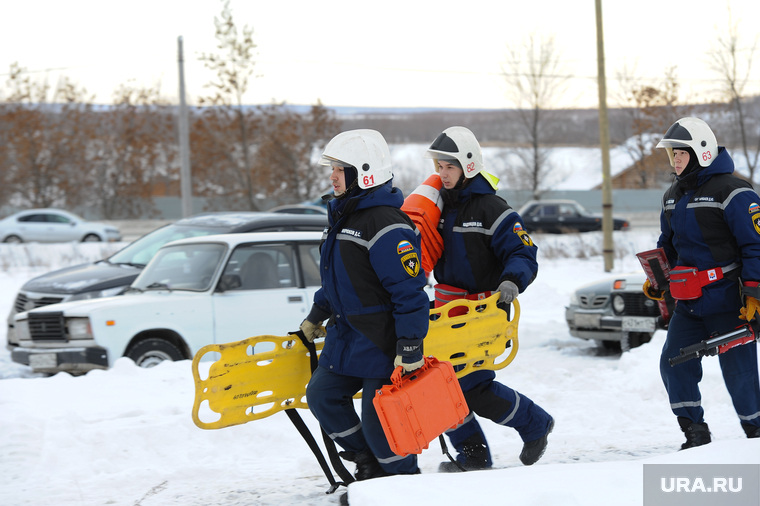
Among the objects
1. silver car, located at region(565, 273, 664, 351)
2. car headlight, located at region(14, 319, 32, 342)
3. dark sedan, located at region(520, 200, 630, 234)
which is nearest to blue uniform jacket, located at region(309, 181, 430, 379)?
car headlight, located at region(14, 319, 32, 342)

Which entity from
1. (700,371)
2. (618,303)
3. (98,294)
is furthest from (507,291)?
(98,294)

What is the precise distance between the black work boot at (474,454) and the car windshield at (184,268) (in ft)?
11.5

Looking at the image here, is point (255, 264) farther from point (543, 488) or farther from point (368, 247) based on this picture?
point (543, 488)

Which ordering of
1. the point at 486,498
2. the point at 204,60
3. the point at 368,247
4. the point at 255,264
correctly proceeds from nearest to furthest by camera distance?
the point at 486,498, the point at 368,247, the point at 255,264, the point at 204,60

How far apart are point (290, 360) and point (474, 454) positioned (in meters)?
1.27

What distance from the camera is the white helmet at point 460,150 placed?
15.2 feet

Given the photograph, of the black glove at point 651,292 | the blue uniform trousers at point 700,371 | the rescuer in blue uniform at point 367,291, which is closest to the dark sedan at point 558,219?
the black glove at point 651,292

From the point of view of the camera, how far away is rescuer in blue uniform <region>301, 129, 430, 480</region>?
388cm

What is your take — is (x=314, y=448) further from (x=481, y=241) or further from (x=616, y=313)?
(x=616, y=313)

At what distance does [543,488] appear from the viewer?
336 centimetres

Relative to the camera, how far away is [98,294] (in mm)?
9062

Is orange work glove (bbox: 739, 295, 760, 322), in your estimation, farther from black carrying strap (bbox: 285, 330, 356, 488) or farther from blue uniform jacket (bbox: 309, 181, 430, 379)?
black carrying strap (bbox: 285, 330, 356, 488)

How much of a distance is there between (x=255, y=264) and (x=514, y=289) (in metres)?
3.88

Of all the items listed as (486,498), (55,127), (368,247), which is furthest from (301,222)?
(55,127)
